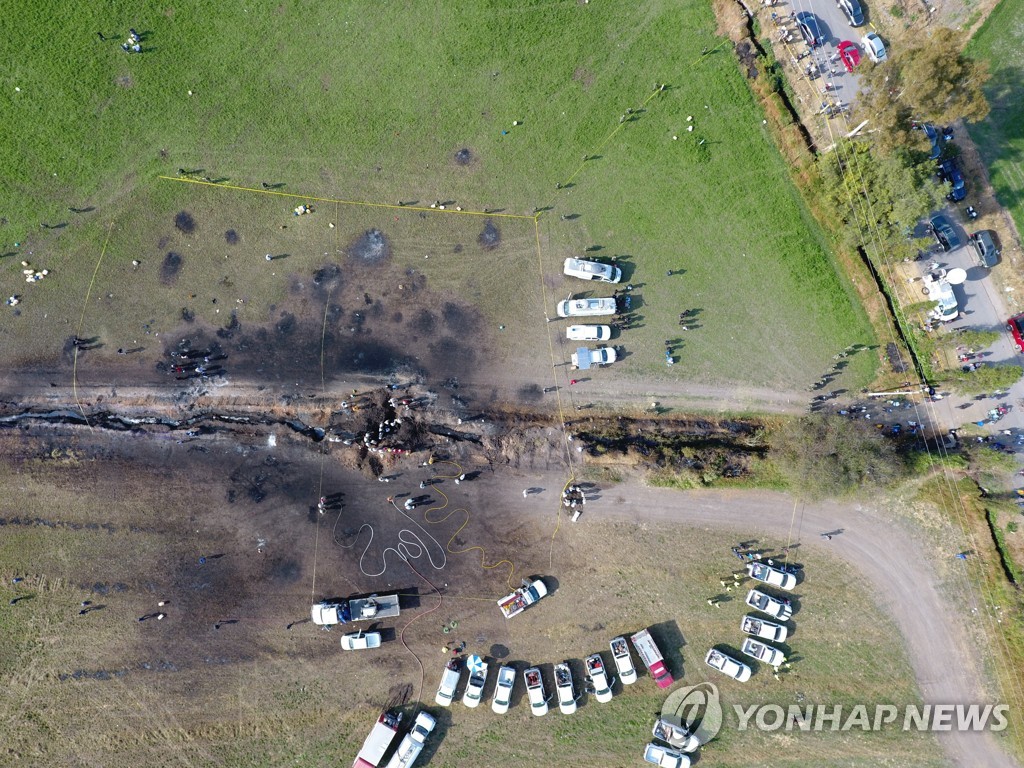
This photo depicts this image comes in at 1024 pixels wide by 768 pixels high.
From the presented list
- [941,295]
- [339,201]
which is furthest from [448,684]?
[941,295]

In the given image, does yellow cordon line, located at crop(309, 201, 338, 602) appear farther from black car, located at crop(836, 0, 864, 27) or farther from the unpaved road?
black car, located at crop(836, 0, 864, 27)

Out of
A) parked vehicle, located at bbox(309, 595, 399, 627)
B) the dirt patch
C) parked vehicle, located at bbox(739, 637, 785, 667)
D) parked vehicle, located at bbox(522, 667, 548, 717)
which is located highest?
the dirt patch

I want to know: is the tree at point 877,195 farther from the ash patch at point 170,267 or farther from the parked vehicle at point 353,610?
the ash patch at point 170,267

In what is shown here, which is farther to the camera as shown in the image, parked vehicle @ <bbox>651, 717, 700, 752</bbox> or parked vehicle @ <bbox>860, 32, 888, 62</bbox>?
parked vehicle @ <bbox>860, 32, 888, 62</bbox>

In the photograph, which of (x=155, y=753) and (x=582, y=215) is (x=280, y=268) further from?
(x=155, y=753)

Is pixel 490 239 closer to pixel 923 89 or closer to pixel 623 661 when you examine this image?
pixel 923 89

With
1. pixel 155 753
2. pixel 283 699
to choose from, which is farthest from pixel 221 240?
pixel 155 753

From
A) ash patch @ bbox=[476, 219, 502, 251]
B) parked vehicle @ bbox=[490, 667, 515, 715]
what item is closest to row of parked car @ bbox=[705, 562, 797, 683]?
parked vehicle @ bbox=[490, 667, 515, 715]
